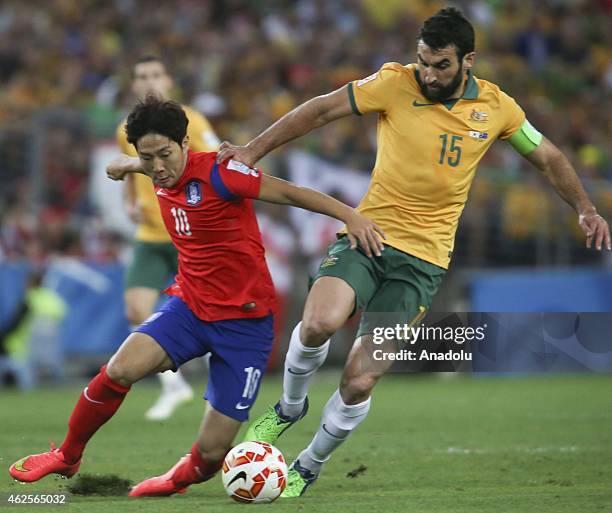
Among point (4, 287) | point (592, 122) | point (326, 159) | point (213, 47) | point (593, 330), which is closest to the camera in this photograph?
point (593, 330)

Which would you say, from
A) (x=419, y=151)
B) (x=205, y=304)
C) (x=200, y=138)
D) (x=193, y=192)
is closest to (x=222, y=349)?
(x=205, y=304)

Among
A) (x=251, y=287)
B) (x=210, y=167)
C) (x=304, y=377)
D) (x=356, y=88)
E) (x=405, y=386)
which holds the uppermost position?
(x=356, y=88)

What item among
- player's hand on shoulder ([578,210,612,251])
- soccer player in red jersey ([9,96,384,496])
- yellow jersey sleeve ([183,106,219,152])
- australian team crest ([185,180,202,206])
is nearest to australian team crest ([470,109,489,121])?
player's hand on shoulder ([578,210,612,251])

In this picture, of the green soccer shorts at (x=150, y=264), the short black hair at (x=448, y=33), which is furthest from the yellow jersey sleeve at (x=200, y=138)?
the short black hair at (x=448, y=33)

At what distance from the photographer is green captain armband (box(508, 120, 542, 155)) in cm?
672

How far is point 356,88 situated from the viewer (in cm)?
649

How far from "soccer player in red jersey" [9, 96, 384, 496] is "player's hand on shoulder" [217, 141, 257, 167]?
0.14ft

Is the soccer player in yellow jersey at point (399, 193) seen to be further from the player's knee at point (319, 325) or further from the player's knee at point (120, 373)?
the player's knee at point (120, 373)

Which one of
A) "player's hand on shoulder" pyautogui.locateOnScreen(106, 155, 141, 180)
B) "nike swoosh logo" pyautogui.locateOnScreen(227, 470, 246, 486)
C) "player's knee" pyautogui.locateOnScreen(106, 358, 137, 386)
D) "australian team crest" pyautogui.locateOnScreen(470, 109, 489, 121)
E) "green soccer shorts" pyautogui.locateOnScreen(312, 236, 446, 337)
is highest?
"australian team crest" pyautogui.locateOnScreen(470, 109, 489, 121)

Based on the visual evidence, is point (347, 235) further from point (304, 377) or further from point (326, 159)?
point (326, 159)

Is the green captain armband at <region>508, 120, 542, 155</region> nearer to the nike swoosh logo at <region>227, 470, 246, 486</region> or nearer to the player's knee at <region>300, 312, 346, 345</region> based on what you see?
the player's knee at <region>300, 312, 346, 345</region>

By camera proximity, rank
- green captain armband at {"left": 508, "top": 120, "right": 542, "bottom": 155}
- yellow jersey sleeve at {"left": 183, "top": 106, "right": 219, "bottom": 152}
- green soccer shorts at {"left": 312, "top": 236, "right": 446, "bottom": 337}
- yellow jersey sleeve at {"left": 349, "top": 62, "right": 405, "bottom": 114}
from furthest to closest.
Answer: yellow jersey sleeve at {"left": 183, "top": 106, "right": 219, "bottom": 152}, green captain armband at {"left": 508, "top": 120, "right": 542, "bottom": 155}, yellow jersey sleeve at {"left": 349, "top": 62, "right": 405, "bottom": 114}, green soccer shorts at {"left": 312, "top": 236, "right": 446, "bottom": 337}

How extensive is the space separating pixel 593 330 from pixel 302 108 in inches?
76.0

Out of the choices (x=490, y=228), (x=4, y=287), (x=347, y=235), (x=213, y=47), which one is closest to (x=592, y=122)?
(x=490, y=228)
